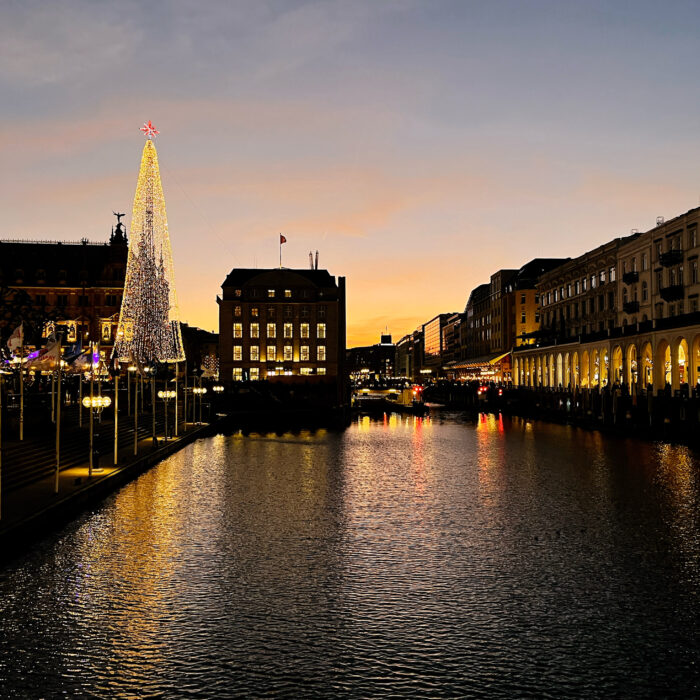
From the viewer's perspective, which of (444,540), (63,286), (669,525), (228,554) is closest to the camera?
(228,554)

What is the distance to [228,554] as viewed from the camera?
12.7 metres

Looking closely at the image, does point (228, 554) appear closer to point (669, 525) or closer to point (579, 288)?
point (669, 525)

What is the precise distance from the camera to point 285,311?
121750 mm

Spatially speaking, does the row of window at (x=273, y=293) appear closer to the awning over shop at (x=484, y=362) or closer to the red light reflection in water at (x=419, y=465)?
the awning over shop at (x=484, y=362)

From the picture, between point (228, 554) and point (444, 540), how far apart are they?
408 centimetres

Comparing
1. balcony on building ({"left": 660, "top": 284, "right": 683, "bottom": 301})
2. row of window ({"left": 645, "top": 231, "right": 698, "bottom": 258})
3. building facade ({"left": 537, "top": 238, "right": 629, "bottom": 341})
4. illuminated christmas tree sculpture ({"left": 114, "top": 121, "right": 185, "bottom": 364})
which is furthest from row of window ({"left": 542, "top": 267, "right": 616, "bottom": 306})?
illuminated christmas tree sculpture ({"left": 114, "top": 121, "right": 185, "bottom": 364})

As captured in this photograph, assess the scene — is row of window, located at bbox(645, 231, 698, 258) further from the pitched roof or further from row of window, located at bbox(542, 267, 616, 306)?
the pitched roof

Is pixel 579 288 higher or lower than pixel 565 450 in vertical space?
higher

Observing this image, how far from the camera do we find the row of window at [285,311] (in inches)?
4776

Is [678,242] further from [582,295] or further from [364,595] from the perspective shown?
[364,595]

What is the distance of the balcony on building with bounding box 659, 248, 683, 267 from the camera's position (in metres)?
60.1

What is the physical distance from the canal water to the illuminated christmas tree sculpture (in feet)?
93.6

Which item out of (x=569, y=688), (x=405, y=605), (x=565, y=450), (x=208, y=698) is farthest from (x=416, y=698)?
(x=565, y=450)

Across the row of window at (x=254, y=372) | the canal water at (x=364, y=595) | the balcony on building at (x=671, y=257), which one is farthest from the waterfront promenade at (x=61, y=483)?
the row of window at (x=254, y=372)
